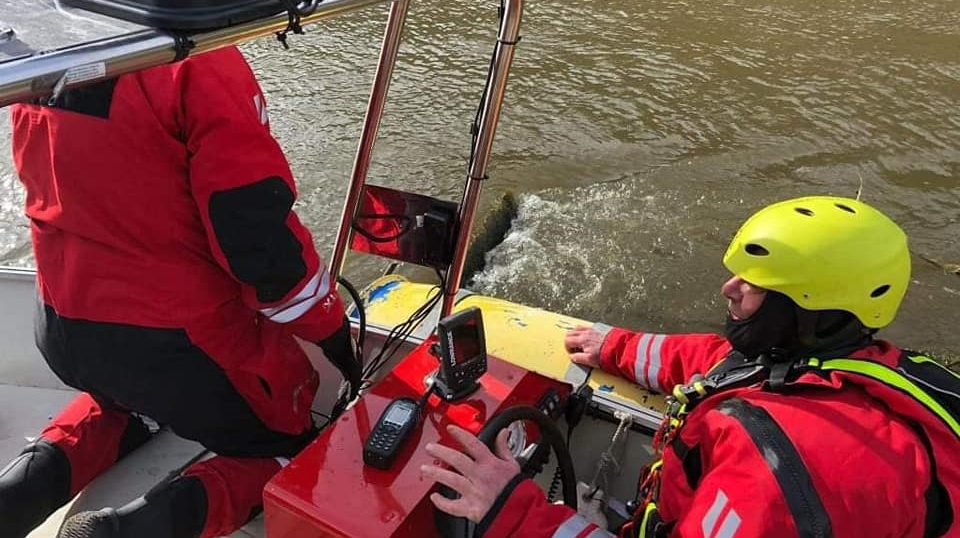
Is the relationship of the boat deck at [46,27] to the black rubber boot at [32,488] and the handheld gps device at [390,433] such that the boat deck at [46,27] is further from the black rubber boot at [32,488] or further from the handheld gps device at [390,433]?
the black rubber boot at [32,488]

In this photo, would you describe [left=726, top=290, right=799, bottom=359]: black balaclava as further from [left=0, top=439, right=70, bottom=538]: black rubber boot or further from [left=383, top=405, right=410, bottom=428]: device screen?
[left=0, top=439, right=70, bottom=538]: black rubber boot

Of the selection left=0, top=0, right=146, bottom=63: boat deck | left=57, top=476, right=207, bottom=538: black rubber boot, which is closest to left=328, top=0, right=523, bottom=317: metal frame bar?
left=57, top=476, right=207, bottom=538: black rubber boot

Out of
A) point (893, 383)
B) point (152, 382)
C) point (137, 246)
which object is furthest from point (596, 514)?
point (137, 246)

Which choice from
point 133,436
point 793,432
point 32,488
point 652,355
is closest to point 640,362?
point 652,355

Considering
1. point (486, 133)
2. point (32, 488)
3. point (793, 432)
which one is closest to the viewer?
point (793, 432)

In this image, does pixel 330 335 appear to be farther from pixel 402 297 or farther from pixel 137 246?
pixel 402 297

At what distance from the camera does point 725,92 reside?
6758 millimetres

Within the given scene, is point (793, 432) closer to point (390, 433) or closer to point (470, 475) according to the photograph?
point (470, 475)

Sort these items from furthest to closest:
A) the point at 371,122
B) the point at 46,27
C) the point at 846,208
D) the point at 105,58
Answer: the point at 371,122 < the point at 846,208 < the point at 46,27 < the point at 105,58

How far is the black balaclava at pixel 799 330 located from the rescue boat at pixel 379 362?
0.46 meters

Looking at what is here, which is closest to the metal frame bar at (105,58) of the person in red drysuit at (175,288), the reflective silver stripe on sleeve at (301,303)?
the person in red drysuit at (175,288)

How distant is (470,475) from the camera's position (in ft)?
5.39

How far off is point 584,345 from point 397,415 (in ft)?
2.81

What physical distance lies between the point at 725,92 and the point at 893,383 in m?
5.61
